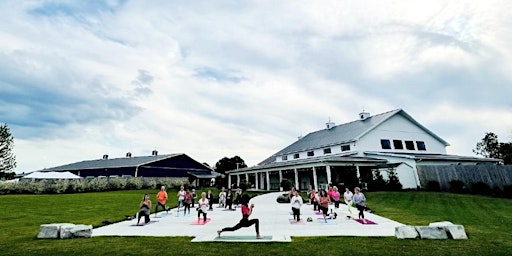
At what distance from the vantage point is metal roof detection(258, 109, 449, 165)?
3222 centimetres

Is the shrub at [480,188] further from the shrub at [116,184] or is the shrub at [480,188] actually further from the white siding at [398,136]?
the shrub at [116,184]

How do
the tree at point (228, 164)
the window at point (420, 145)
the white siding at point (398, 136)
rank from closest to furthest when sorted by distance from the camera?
the white siding at point (398, 136), the window at point (420, 145), the tree at point (228, 164)

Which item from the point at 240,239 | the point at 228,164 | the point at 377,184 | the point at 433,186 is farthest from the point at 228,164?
the point at 240,239

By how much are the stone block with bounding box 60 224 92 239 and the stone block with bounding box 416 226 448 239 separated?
386 inches

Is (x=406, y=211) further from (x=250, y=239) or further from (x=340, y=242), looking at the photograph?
(x=250, y=239)

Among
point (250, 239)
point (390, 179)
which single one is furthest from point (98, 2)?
point (390, 179)

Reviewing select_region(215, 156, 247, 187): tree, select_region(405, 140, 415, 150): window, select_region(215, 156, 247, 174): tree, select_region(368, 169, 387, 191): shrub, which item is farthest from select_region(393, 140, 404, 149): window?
select_region(215, 156, 247, 174): tree

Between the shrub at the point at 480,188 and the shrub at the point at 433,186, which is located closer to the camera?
the shrub at the point at 480,188

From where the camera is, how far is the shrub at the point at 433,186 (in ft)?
84.2

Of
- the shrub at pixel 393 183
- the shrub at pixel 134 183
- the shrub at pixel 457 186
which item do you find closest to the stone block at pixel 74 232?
the shrub at pixel 393 183

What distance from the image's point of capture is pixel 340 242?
797 centimetres

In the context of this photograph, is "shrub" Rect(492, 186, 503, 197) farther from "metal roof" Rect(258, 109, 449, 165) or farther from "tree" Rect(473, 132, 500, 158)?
"tree" Rect(473, 132, 500, 158)

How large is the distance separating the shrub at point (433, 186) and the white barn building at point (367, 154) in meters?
0.66

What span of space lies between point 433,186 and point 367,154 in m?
6.61
